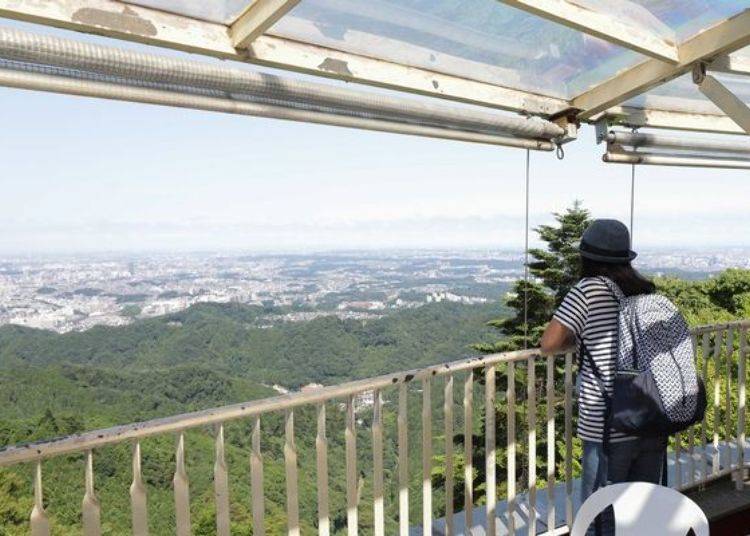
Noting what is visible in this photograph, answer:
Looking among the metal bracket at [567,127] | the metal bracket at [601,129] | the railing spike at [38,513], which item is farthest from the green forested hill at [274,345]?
the railing spike at [38,513]

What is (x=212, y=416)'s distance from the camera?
1.59 meters

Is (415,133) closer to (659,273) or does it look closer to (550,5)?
(550,5)

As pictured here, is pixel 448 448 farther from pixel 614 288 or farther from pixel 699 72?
pixel 699 72

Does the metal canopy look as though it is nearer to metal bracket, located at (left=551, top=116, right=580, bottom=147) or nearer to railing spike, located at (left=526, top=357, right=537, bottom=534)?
metal bracket, located at (left=551, top=116, right=580, bottom=147)

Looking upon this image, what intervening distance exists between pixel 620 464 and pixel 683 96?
7.99 feet

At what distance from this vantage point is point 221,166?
107125mm

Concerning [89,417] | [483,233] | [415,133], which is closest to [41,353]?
[89,417]

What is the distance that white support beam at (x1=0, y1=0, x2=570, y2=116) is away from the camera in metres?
1.58

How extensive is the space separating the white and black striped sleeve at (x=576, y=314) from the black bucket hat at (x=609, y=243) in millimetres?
141

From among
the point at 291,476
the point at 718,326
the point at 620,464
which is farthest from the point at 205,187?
the point at 620,464

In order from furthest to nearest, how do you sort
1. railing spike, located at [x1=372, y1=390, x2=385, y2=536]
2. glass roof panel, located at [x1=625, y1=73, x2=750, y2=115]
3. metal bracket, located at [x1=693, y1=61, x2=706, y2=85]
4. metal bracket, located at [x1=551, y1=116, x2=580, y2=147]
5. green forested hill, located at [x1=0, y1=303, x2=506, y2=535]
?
green forested hill, located at [x1=0, y1=303, x2=506, y2=535] < glass roof panel, located at [x1=625, y1=73, x2=750, y2=115] < metal bracket, located at [x1=551, y1=116, x2=580, y2=147] < metal bracket, located at [x1=693, y1=61, x2=706, y2=85] < railing spike, located at [x1=372, y1=390, x2=385, y2=536]

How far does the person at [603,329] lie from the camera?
1921mm

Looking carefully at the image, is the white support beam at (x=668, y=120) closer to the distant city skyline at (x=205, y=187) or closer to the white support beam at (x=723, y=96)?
the white support beam at (x=723, y=96)

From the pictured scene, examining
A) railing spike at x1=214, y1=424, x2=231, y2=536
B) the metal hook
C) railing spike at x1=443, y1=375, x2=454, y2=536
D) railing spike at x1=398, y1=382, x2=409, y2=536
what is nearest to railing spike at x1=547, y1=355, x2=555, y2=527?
railing spike at x1=443, y1=375, x2=454, y2=536
